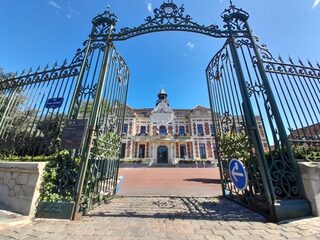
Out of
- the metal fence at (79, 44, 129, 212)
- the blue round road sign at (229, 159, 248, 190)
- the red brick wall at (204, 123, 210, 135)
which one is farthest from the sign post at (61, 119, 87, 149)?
the red brick wall at (204, 123, 210, 135)

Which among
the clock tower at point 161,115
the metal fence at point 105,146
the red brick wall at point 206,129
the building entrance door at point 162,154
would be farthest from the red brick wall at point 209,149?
the metal fence at point 105,146

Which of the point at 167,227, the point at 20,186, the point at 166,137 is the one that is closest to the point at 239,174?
the point at 167,227

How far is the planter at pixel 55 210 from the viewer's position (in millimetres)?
2717

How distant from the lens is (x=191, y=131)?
31.0 meters

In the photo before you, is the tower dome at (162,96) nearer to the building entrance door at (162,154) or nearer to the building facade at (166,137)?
the building facade at (166,137)

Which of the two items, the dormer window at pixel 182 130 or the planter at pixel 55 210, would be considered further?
the dormer window at pixel 182 130

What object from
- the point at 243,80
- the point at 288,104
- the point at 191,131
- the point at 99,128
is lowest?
the point at 99,128

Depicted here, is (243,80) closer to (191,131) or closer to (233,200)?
(233,200)

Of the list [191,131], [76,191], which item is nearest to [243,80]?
[76,191]

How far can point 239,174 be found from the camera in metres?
3.09

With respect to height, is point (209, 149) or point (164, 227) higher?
point (209, 149)

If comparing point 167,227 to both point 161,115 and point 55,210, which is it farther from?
point 161,115

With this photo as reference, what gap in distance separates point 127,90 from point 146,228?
3846 millimetres

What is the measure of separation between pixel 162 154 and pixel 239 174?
27.2 m
